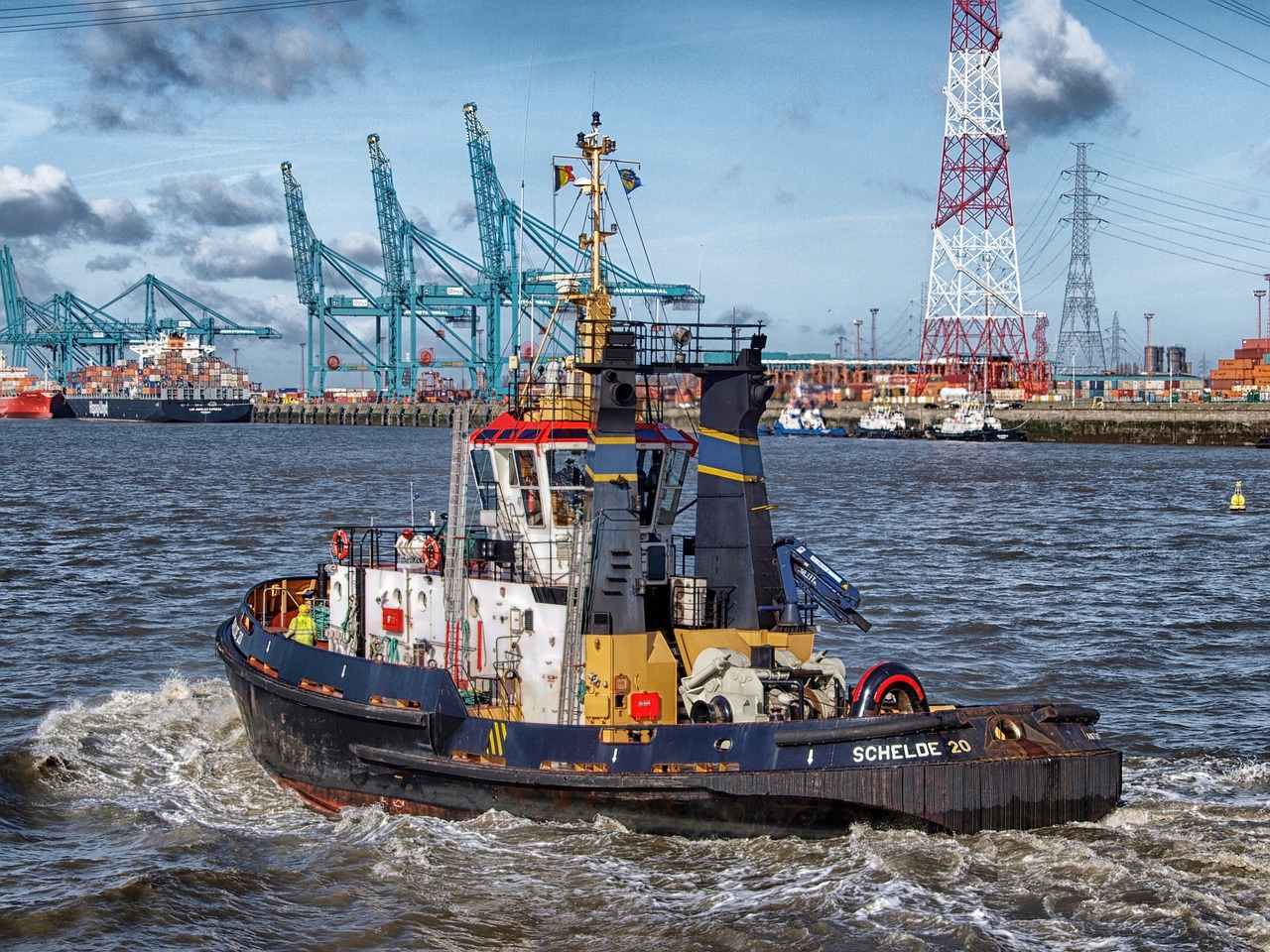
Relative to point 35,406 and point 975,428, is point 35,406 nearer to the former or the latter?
point 35,406

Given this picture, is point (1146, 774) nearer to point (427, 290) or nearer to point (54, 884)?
Result: point (54, 884)

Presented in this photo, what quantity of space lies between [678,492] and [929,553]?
2269 cm

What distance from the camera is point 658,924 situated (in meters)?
12.4

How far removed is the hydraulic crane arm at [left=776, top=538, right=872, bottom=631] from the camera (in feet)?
51.0

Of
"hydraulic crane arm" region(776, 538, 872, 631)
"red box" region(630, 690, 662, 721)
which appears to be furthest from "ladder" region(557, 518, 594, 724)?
"hydraulic crane arm" region(776, 538, 872, 631)

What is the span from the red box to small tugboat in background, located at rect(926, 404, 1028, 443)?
100667 millimetres

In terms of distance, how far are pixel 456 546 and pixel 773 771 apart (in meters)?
4.42

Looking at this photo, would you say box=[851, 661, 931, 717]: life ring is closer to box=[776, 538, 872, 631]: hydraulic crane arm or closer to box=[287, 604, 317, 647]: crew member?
box=[776, 538, 872, 631]: hydraulic crane arm

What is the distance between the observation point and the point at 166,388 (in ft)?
556

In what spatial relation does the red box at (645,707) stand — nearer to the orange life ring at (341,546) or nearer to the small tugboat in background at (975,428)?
the orange life ring at (341,546)

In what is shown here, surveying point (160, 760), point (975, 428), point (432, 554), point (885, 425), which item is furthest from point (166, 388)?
point (432, 554)

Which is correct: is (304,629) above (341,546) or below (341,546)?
below

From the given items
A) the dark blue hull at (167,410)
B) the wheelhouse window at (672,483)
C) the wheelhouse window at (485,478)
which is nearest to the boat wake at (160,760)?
the wheelhouse window at (485,478)

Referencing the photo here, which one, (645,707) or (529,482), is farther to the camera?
(529,482)
